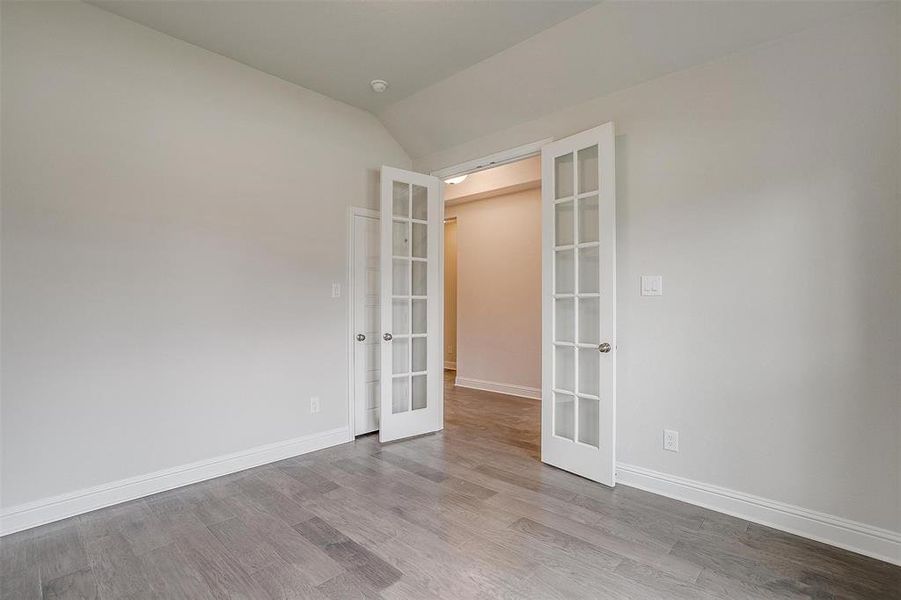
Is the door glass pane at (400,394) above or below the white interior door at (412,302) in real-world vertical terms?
below

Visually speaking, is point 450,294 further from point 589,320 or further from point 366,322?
point 589,320

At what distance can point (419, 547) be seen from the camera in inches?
81.1

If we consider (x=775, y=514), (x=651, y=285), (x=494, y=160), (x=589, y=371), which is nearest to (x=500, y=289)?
(x=494, y=160)

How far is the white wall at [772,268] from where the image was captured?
6.57 feet

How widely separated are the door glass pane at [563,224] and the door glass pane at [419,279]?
4.43ft

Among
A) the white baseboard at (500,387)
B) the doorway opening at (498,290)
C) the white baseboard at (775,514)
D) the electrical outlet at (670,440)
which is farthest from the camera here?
the white baseboard at (500,387)

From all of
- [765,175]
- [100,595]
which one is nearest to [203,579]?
[100,595]

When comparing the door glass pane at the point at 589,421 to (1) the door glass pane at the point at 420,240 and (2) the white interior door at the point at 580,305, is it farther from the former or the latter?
(1) the door glass pane at the point at 420,240

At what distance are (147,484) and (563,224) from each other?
3.27 metres

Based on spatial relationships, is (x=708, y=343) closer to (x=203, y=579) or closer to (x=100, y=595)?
(x=203, y=579)

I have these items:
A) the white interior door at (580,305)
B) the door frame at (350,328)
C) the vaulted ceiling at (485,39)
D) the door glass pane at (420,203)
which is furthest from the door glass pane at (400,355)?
the vaulted ceiling at (485,39)

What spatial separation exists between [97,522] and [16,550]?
0.32m

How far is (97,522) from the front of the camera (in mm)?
2324

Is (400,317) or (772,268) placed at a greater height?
(772,268)
